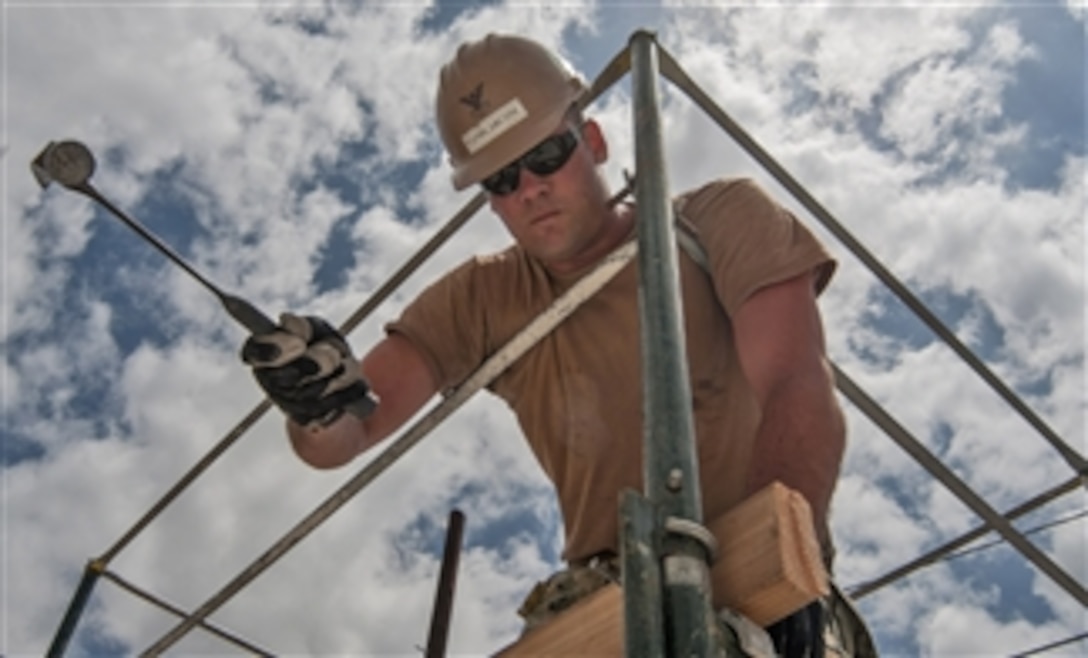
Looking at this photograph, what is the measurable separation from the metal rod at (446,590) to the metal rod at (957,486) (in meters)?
4.91

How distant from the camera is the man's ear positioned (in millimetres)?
3785

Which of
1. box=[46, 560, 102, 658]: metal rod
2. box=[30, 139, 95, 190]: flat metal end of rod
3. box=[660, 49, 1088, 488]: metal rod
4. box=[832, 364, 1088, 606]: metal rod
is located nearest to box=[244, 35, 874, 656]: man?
box=[660, 49, 1088, 488]: metal rod

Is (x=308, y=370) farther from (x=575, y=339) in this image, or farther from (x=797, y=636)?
(x=797, y=636)

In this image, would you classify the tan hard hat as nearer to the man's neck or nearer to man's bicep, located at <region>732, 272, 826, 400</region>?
the man's neck

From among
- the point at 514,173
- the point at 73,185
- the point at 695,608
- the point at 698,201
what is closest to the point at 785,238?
the point at 698,201

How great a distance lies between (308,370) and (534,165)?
1.22 metres

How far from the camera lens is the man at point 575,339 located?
244 cm

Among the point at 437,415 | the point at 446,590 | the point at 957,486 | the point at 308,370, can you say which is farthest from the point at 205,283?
the point at 446,590

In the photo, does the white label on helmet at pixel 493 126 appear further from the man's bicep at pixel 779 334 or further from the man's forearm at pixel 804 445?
the man's forearm at pixel 804 445

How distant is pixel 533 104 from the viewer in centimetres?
336

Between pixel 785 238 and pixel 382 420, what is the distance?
4.98 feet

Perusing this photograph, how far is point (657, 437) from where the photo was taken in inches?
59.6

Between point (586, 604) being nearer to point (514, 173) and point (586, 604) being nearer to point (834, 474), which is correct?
point (834, 474)

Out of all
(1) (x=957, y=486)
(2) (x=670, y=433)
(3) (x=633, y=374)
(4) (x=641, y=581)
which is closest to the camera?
(4) (x=641, y=581)
